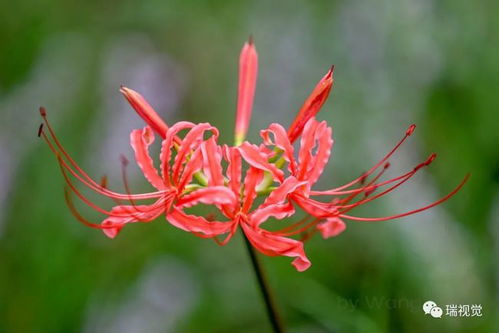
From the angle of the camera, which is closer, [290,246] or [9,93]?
[290,246]

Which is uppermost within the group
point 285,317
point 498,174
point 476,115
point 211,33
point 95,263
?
point 211,33

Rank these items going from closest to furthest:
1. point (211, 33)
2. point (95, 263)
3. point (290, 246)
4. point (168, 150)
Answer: point (290, 246) < point (168, 150) < point (95, 263) < point (211, 33)

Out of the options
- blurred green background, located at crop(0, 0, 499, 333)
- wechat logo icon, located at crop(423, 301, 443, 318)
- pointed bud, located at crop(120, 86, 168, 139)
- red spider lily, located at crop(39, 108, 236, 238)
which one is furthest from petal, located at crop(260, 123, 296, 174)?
wechat logo icon, located at crop(423, 301, 443, 318)

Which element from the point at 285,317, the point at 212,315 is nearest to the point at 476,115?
the point at 285,317

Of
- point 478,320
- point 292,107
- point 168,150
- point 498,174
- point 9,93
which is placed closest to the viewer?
point 168,150

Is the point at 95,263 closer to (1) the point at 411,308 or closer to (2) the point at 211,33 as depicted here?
(1) the point at 411,308

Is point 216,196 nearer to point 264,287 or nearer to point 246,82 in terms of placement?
point 264,287

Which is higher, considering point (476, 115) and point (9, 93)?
point (9, 93)
